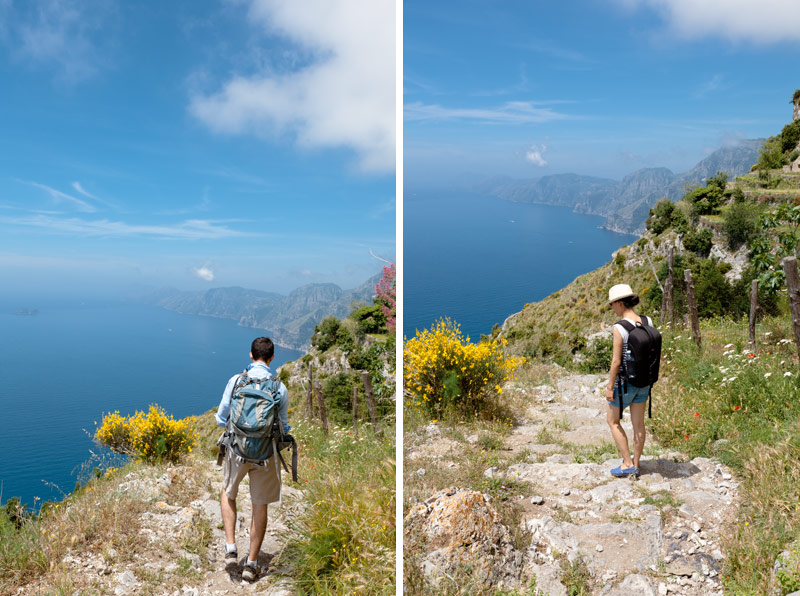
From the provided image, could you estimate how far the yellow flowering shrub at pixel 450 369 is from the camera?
4.91 meters

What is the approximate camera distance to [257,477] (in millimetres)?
2803

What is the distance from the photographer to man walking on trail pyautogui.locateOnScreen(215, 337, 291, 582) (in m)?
2.72

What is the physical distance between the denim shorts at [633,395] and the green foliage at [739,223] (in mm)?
19442

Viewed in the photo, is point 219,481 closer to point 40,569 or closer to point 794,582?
point 40,569

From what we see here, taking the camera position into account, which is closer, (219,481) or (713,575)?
(713,575)

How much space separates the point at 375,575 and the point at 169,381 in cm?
15490

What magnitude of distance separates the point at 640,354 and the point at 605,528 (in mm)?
1315

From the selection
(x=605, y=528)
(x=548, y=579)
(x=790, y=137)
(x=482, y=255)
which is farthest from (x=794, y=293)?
(x=790, y=137)

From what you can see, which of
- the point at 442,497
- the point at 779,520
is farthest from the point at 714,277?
the point at 442,497

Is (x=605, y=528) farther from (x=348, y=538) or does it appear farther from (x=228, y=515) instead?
(x=228, y=515)

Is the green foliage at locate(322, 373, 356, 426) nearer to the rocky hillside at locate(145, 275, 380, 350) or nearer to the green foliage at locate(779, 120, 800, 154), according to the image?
the green foliage at locate(779, 120, 800, 154)

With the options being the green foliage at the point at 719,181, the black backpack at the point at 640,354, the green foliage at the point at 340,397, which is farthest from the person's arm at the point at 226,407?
the green foliage at the point at 719,181

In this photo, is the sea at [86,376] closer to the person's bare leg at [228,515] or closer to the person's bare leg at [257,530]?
the person's bare leg at [228,515]

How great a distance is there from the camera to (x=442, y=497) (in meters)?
2.04
